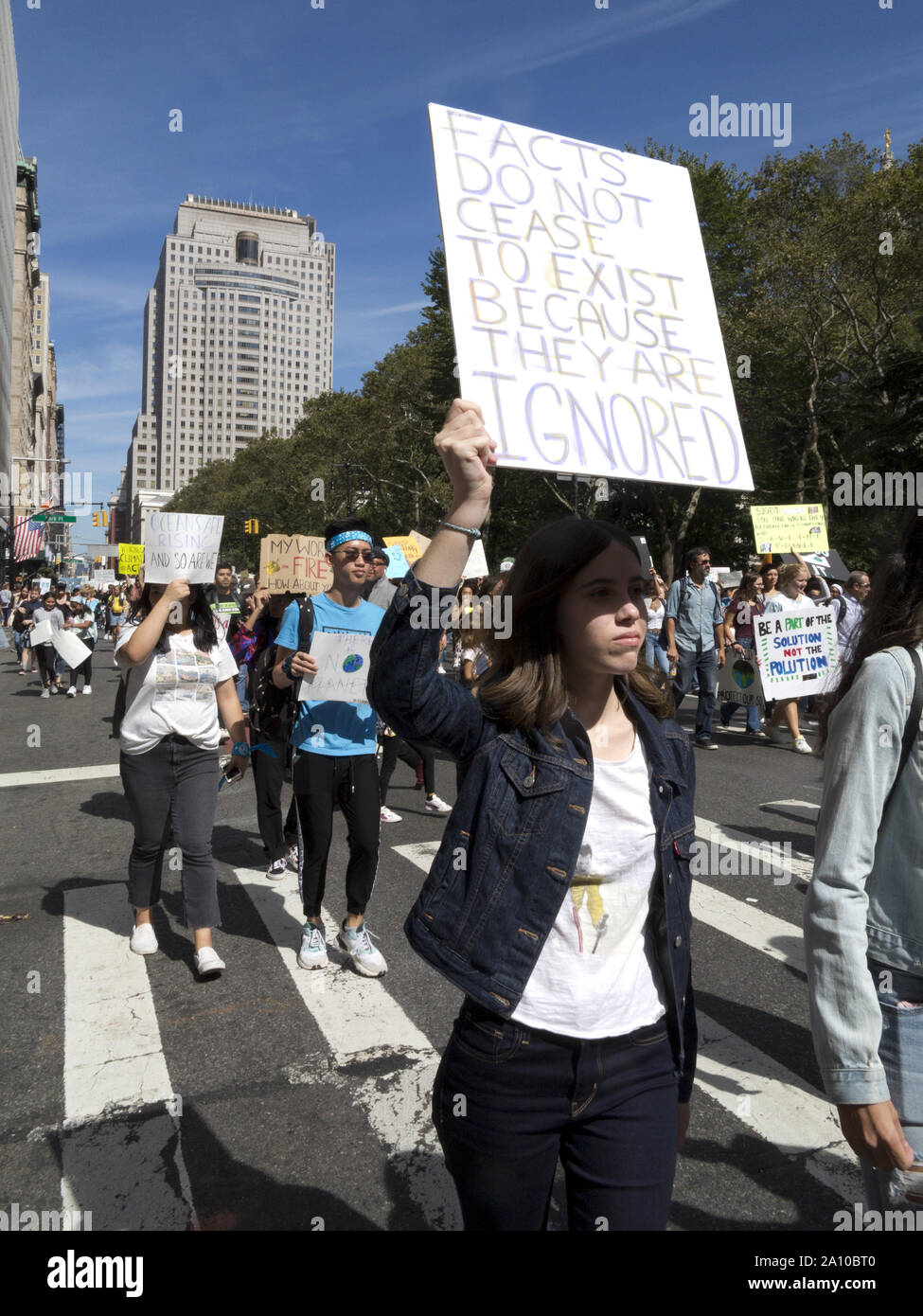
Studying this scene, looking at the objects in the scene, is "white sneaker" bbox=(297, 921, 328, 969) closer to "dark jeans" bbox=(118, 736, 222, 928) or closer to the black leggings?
"dark jeans" bbox=(118, 736, 222, 928)

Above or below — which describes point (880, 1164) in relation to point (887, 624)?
below

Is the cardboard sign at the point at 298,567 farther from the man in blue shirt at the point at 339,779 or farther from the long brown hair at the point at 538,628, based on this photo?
the long brown hair at the point at 538,628

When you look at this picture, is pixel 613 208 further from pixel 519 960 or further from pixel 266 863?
pixel 266 863

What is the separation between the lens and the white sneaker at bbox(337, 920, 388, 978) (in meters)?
4.73

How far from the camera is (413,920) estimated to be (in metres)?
1.99

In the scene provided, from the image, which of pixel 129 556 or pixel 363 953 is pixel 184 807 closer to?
pixel 363 953

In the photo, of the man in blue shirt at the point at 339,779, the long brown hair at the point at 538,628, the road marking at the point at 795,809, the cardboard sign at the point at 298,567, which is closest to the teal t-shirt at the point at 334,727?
the man in blue shirt at the point at 339,779

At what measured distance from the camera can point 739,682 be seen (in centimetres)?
1185

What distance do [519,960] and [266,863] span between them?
5.13m

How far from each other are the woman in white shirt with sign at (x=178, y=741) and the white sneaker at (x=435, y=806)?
351 cm

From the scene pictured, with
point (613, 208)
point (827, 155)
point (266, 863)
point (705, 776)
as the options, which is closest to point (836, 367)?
point (827, 155)

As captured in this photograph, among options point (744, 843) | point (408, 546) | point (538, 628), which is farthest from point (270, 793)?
point (408, 546)

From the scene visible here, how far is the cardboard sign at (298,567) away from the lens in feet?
37.9

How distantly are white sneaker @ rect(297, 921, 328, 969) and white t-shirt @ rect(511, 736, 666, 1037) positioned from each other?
313 cm
